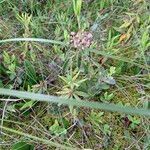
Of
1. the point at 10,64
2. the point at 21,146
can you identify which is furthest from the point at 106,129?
the point at 10,64

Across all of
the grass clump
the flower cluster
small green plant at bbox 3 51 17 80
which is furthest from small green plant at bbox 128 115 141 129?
small green plant at bbox 3 51 17 80

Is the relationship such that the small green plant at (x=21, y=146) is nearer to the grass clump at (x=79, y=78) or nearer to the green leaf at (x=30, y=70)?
the grass clump at (x=79, y=78)

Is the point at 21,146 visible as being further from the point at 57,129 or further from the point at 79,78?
the point at 79,78

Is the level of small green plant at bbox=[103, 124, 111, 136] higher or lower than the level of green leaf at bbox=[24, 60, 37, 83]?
lower

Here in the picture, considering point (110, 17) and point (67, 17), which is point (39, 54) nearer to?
point (67, 17)

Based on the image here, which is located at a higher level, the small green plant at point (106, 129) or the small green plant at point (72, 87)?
the small green plant at point (72, 87)

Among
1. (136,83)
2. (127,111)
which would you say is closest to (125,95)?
(136,83)

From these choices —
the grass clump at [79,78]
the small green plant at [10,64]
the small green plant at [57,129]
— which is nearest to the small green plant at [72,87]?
the grass clump at [79,78]

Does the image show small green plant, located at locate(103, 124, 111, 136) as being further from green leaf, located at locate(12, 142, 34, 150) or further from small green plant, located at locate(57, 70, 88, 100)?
green leaf, located at locate(12, 142, 34, 150)

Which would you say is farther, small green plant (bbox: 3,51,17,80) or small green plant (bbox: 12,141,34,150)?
small green plant (bbox: 3,51,17,80)

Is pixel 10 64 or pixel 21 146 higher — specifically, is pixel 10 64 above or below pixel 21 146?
above

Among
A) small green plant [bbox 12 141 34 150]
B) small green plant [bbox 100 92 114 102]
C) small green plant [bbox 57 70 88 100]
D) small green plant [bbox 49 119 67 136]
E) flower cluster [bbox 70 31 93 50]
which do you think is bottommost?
small green plant [bbox 12 141 34 150]
